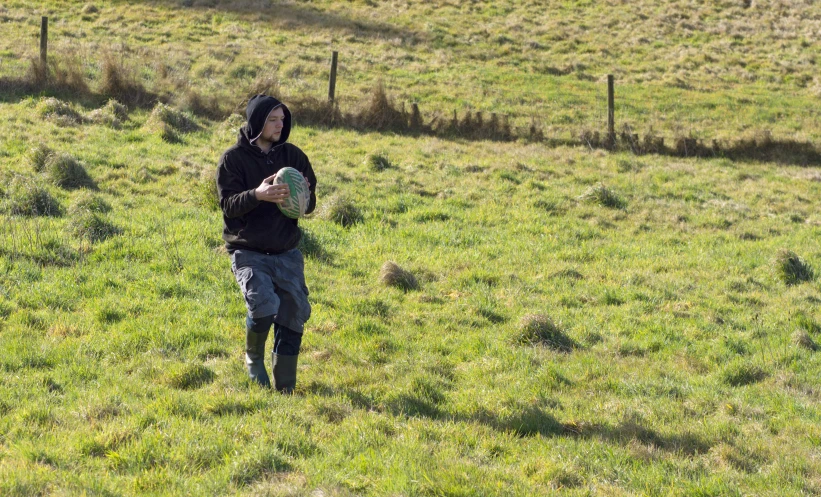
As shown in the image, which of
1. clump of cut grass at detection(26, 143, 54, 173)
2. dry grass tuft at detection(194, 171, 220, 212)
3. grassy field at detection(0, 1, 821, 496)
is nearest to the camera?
grassy field at detection(0, 1, 821, 496)

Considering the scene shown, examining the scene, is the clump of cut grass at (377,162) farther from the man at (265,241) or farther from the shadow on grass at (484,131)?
the man at (265,241)

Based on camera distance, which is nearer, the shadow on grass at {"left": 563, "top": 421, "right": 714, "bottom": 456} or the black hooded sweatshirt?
the shadow on grass at {"left": 563, "top": 421, "right": 714, "bottom": 456}

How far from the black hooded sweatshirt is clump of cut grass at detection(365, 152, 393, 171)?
30.7 ft

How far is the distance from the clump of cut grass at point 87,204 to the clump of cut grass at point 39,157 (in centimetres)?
166

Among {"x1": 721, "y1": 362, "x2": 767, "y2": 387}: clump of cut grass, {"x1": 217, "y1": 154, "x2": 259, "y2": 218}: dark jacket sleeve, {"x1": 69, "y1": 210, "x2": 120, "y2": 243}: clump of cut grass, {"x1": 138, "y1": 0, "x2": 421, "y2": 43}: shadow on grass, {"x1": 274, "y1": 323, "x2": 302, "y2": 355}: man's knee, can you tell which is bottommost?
{"x1": 721, "y1": 362, "x2": 767, "y2": 387}: clump of cut grass

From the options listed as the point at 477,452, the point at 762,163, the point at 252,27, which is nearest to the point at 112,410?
the point at 477,452

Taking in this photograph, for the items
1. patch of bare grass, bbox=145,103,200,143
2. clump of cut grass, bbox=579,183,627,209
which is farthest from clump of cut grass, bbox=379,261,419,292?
patch of bare grass, bbox=145,103,200,143

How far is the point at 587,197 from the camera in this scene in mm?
14492

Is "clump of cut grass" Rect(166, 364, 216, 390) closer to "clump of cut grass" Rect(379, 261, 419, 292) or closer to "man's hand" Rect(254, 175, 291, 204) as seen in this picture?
"man's hand" Rect(254, 175, 291, 204)

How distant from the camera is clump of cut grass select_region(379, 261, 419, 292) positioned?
9.67 metres

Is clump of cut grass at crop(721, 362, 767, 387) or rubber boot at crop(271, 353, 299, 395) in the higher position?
rubber boot at crop(271, 353, 299, 395)

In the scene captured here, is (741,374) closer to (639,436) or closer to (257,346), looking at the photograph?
(639,436)

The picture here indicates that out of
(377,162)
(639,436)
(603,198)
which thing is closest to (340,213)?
(377,162)

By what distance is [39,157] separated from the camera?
43.4 ft
